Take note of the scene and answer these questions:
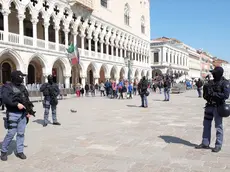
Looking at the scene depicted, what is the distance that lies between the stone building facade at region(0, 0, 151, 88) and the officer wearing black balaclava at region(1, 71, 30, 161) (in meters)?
16.6

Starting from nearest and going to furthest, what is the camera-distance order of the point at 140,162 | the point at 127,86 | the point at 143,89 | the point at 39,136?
the point at 140,162
the point at 39,136
the point at 143,89
the point at 127,86

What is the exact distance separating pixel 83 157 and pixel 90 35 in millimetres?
28753

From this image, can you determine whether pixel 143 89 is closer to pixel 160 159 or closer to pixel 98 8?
pixel 160 159

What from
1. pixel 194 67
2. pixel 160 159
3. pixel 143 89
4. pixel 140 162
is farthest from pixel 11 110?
pixel 194 67

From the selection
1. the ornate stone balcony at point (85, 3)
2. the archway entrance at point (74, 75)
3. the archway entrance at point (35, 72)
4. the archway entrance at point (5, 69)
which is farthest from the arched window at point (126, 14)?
the archway entrance at point (5, 69)

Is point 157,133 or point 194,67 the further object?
point 194,67

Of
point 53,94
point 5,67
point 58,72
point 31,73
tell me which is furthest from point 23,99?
point 58,72

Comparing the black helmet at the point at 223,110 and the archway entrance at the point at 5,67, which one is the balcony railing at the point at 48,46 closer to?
the archway entrance at the point at 5,67

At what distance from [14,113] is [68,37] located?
2716 cm

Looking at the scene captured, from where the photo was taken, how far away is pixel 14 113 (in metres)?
4.70

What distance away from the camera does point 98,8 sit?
3397 centimetres

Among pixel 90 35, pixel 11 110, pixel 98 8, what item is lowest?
pixel 11 110

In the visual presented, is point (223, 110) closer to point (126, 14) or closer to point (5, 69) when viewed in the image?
point (5, 69)

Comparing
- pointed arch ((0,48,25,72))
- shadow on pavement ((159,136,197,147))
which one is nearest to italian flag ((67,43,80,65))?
pointed arch ((0,48,25,72))
